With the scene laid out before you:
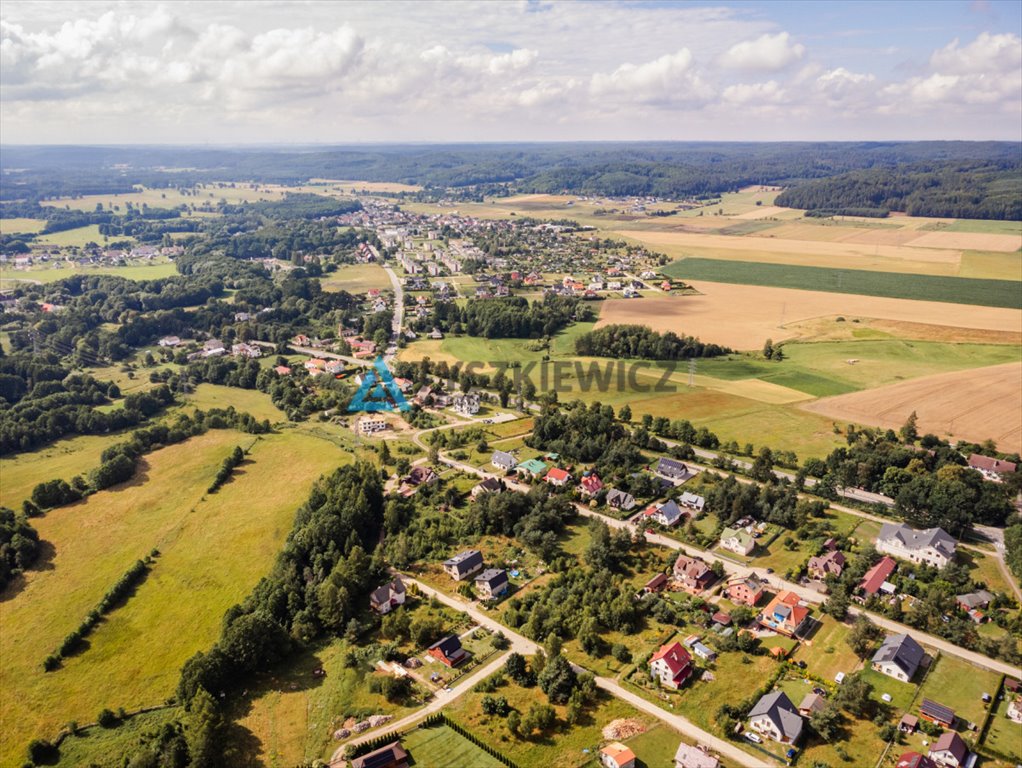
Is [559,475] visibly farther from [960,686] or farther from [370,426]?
[960,686]

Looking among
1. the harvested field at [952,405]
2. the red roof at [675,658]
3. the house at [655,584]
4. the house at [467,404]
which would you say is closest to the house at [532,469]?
the house at [467,404]

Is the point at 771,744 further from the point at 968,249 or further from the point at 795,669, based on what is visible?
the point at 968,249

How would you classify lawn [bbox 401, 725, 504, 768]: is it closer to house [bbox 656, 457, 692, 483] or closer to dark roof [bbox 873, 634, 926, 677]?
dark roof [bbox 873, 634, 926, 677]

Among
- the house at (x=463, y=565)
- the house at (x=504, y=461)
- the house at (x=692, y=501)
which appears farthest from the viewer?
the house at (x=504, y=461)

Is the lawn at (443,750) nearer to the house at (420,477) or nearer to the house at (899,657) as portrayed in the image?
the house at (899,657)

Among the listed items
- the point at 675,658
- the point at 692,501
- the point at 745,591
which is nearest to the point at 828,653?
the point at 745,591

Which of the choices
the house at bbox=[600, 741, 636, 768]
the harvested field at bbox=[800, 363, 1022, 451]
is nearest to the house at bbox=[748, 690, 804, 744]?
the house at bbox=[600, 741, 636, 768]

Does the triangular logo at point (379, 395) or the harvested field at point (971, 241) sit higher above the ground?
the harvested field at point (971, 241)
